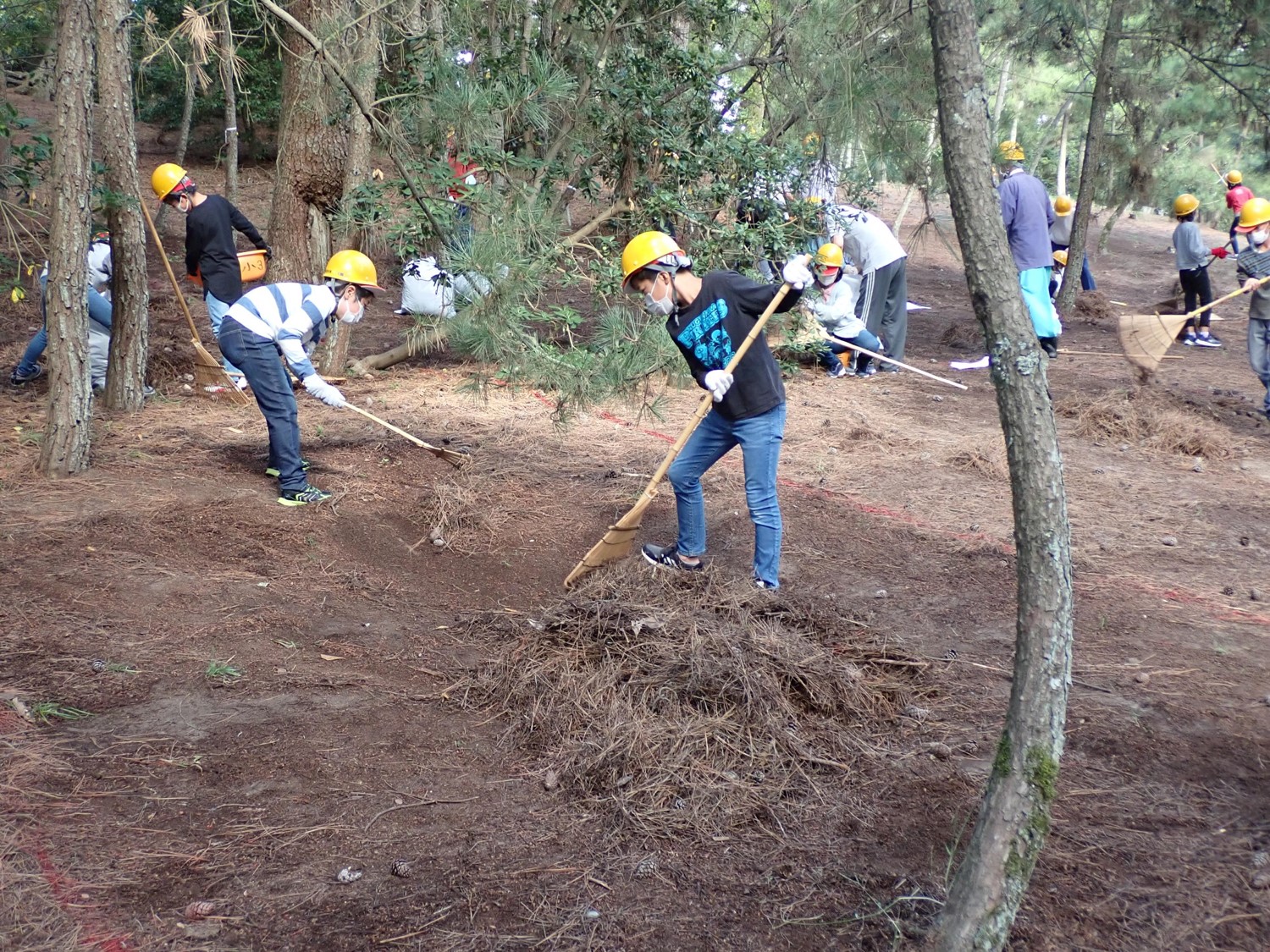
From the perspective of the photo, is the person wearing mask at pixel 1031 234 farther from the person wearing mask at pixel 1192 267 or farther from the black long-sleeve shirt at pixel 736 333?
the black long-sleeve shirt at pixel 736 333

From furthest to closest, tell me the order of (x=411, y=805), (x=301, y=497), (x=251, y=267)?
(x=251, y=267) < (x=301, y=497) < (x=411, y=805)

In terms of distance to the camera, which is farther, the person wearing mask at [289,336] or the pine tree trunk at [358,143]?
the person wearing mask at [289,336]

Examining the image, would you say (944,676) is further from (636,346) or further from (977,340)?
(977,340)

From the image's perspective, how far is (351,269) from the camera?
5453mm

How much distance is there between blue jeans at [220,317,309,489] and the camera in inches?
223

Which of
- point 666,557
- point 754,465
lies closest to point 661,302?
point 754,465

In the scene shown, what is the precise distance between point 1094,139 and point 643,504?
9.45m

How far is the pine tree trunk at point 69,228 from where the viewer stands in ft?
17.7

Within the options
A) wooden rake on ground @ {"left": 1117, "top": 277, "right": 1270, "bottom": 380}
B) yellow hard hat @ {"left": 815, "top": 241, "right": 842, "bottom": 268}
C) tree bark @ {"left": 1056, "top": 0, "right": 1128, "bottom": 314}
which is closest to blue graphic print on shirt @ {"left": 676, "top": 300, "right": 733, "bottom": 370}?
yellow hard hat @ {"left": 815, "top": 241, "right": 842, "bottom": 268}

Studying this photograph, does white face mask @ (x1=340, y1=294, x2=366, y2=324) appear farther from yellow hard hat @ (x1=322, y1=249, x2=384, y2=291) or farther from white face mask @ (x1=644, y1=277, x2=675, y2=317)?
white face mask @ (x1=644, y1=277, x2=675, y2=317)

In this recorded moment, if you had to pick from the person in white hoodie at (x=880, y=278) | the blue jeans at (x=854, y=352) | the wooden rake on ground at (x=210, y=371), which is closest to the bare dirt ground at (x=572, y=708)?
the wooden rake on ground at (x=210, y=371)

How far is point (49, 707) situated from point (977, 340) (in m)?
10.2

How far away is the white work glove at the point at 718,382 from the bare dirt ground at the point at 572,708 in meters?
0.85

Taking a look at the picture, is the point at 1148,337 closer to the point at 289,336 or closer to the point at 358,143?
the point at 358,143
